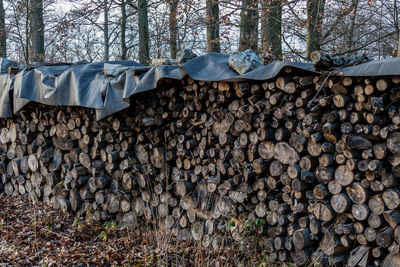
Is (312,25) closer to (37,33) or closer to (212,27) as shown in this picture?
(212,27)

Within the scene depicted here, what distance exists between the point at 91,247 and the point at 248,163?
6.28ft

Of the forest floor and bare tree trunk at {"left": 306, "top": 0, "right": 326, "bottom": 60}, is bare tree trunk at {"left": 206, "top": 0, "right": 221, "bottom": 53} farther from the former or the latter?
the forest floor

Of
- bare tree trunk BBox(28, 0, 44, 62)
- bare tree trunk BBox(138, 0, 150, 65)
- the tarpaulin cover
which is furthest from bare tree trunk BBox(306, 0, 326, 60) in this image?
bare tree trunk BBox(28, 0, 44, 62)

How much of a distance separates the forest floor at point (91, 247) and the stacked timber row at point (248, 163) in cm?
18

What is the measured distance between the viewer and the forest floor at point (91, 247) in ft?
12.4

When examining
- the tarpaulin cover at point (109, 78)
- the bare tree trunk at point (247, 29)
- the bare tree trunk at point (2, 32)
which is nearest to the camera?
the tarpaulin cover at point (109, 78)

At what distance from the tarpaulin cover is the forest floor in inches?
56.5

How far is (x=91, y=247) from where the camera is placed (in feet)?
13.9

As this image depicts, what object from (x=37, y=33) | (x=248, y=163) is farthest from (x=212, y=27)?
(x=248, y=163)

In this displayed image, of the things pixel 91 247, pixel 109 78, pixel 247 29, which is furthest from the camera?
pixel 247 29

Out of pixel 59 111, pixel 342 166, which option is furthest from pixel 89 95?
pixel 342 166

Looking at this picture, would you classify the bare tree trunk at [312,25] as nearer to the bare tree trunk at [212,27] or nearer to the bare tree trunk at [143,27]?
the bare tree trunk at [212,27]

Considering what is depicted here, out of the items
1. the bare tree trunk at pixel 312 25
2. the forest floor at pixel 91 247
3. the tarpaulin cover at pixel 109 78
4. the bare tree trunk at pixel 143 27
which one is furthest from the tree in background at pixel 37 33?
the bare tree trunk at pixel 312 25

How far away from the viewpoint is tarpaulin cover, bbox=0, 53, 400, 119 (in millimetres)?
3440
